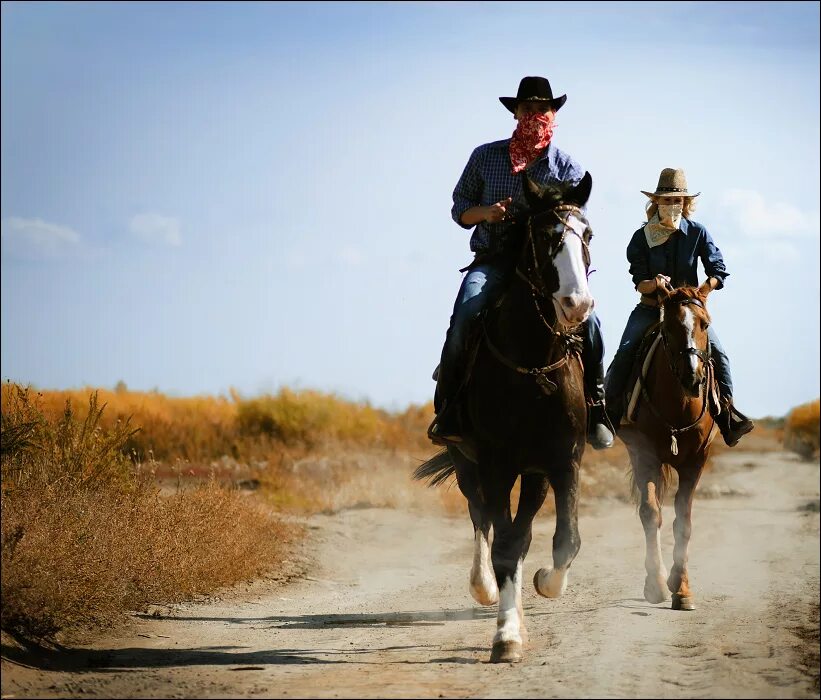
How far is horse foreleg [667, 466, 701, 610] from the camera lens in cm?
1025

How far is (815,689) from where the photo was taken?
6715 millimetres

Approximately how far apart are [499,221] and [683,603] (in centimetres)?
408

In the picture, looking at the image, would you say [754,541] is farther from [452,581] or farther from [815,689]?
[815,689]

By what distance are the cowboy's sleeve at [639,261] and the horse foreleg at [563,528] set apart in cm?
403

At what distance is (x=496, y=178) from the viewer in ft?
28.0

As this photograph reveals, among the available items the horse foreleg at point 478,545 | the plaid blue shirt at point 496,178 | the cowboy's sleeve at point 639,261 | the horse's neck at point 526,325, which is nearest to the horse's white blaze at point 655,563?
the horse foreleg at point 478,545

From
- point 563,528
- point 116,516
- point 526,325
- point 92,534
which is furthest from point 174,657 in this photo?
point 526,325

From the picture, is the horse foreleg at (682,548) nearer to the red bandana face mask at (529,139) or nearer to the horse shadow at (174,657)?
the horse shadow at (174,657)

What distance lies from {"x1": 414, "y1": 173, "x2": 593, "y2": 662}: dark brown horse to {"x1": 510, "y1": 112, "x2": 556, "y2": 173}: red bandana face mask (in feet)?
1.97

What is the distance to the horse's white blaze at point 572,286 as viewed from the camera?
709 cm

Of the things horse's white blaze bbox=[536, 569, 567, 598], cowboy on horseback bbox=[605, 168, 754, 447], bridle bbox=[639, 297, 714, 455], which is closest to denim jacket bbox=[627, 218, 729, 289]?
cowboy on horseback bbox=[605, 168, 754, 447]

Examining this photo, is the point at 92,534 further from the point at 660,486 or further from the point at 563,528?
the point at 660,486

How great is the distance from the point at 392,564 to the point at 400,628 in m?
4.66

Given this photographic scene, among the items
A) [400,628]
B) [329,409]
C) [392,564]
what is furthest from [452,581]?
[329,409]
